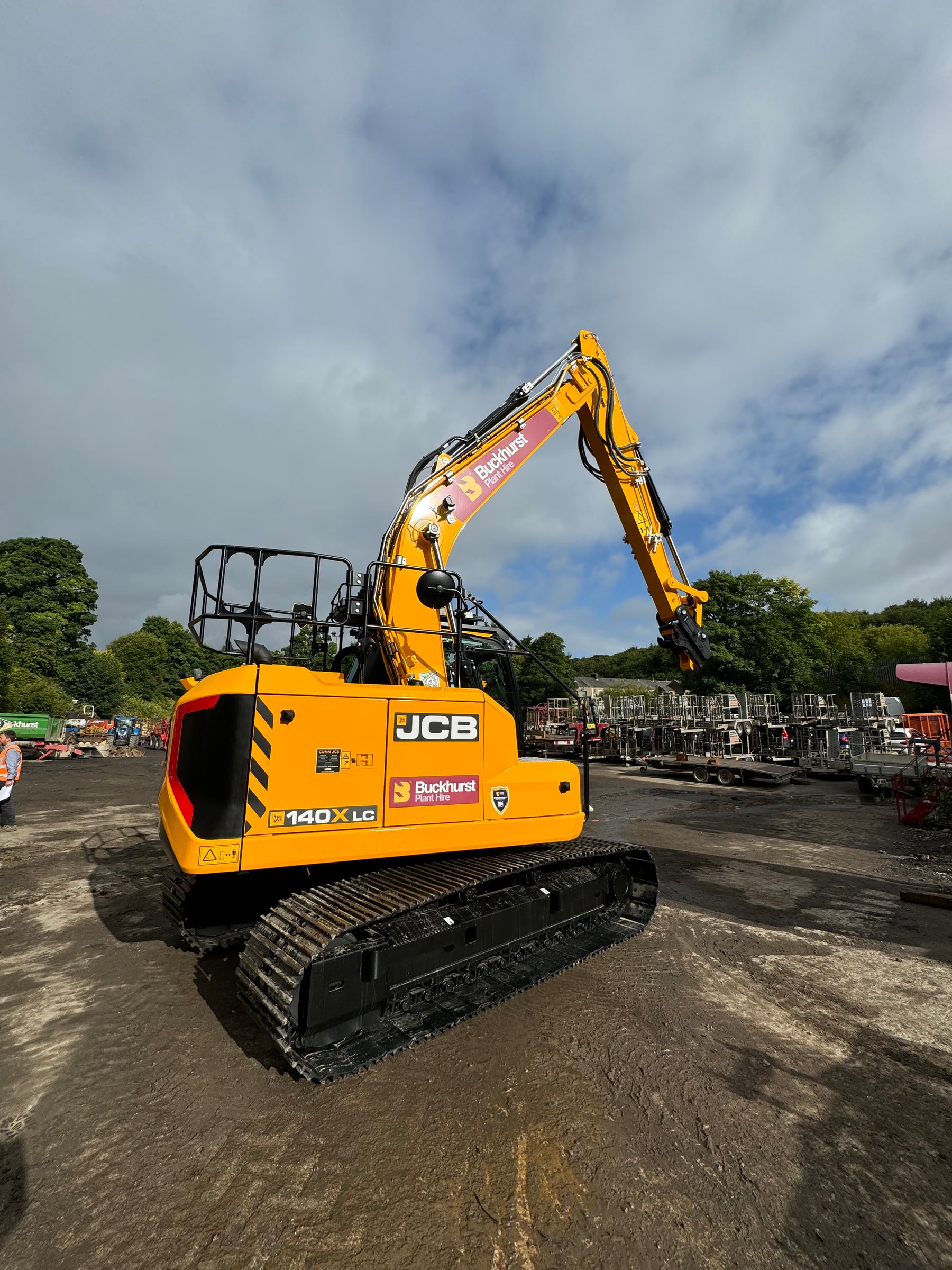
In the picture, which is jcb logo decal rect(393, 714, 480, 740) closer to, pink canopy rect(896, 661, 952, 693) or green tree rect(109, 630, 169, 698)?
pink canopy rect(896, 661, 952, 693)

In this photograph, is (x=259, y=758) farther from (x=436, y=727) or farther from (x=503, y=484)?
(x=503, y=484)

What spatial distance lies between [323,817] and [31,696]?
122ft

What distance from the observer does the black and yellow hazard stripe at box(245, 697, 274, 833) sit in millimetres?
3613

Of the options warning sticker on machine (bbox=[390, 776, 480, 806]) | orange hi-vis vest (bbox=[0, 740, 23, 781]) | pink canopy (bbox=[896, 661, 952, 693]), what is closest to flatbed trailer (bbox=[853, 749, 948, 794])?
pink canopy (bbox=[896, 661, 952, 693])

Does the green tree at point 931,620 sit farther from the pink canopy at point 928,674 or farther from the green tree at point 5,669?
the green tree at point 5,669

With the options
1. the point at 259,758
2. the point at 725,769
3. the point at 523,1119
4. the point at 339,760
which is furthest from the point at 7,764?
the point at 725,769

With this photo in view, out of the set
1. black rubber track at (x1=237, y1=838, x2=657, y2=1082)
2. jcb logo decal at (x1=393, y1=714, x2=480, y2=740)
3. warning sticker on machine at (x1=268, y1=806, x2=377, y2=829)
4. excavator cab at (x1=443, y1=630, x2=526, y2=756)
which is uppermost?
excavator cab at (x1=443, y1=630, x2=526, y2=756)

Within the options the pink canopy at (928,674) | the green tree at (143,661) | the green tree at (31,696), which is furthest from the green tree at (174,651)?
the pink canopy at (928,674)

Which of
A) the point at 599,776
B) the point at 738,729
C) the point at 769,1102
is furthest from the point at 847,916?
the point at 738,729

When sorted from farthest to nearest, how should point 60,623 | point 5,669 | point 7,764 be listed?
point 60,623 < point 5,669 < point 7,764

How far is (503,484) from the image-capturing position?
674cm

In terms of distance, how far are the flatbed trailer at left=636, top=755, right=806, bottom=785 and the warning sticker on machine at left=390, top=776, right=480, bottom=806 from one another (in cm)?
1748

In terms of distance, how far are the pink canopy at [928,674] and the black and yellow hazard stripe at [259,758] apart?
1091 inches

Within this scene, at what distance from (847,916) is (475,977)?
459cm
